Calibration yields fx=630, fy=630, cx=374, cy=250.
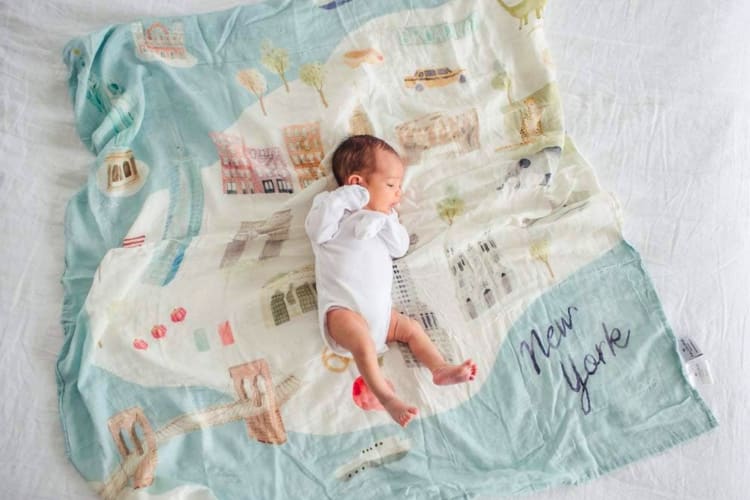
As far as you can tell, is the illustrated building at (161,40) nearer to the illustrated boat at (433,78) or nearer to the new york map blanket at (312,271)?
the new york map blanket at (312,271)

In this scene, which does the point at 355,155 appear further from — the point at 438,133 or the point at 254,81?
the point at 254,81

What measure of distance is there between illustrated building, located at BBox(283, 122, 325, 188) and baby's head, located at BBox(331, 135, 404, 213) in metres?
0.08

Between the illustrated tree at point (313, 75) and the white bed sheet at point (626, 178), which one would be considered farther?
the illustrated tree at point (313, 75)

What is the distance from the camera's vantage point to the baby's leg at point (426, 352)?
45.0 inches

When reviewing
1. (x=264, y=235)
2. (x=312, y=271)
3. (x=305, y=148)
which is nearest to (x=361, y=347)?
(x=312, y=271)

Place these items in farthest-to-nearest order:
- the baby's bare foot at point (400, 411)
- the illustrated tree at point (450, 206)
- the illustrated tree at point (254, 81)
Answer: the illustrated tree at point (254, 81) < the illustrated tree at point (450, 206) < the baby's bare foot at point (400, 411)

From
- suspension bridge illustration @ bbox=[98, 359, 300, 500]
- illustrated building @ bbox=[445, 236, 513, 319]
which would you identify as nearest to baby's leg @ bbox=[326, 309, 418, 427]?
suspension bridge illustration @ bbox=[98, 359, 300, 500]

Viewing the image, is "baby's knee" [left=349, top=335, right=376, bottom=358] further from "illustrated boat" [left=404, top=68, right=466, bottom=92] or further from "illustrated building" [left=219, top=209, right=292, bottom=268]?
"illustrated boat" [left=404, top=68, right=466, bottom=92]

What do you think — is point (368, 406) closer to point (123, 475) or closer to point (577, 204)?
point (123, 475)

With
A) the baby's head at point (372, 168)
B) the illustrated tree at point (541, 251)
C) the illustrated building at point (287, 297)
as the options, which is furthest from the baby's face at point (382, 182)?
the illustrated tree at point (541, 251)

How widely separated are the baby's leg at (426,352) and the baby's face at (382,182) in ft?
0.75

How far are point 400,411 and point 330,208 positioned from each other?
0.41 meters

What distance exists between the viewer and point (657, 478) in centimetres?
115

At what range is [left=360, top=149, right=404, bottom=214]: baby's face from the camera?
51.7 inches
